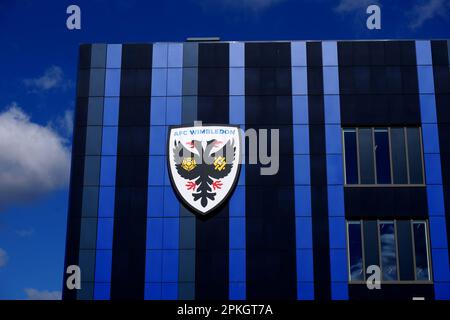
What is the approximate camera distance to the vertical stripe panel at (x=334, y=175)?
108 ft

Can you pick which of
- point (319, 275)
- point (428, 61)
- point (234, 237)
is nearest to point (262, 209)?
point (234, 237)

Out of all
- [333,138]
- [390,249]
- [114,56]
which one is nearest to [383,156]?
[333,138]

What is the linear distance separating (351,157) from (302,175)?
2.77m

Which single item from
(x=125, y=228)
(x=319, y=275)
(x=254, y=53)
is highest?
(x=254, y=53)

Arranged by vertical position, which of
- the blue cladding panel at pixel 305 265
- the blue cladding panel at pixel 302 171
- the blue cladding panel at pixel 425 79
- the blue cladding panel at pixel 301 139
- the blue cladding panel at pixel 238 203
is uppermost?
the blue cladding panel at pixel 425 79

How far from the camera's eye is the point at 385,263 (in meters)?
33.2

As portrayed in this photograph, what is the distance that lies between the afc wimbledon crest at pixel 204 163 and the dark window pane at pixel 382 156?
7061 mm

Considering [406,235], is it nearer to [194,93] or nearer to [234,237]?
[234,237]

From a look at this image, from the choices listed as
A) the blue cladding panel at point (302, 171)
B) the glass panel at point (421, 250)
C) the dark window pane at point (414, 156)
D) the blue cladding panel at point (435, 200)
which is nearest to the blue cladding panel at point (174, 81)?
the blue cladding panel at point (302, 171)

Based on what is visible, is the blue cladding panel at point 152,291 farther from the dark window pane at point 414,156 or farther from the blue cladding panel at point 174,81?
the dark window pane at point 414,156

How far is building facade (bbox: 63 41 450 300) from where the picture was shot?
1300 inches

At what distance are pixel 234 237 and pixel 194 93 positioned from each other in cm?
780

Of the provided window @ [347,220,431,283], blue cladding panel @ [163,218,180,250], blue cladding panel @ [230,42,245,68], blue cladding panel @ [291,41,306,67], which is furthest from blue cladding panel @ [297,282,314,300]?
blue cladding panel @ [230,42,245,68]

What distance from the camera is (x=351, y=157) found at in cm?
3478
